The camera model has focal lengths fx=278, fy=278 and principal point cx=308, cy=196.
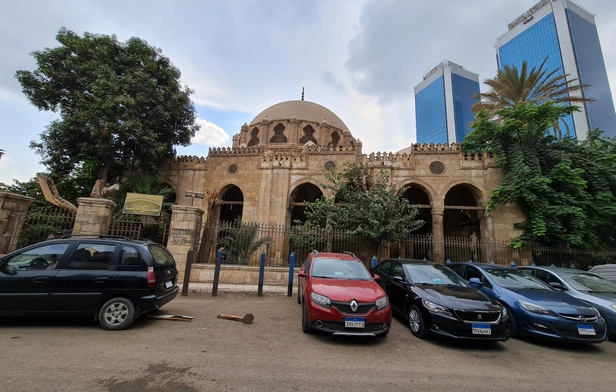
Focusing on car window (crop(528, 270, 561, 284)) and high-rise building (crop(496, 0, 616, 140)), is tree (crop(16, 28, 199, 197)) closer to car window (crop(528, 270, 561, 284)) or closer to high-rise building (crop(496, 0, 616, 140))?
car window (crop(528, 270, 561, 284))

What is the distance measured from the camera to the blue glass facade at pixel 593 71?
1892 inches

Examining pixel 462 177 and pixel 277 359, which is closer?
pixel 277 359

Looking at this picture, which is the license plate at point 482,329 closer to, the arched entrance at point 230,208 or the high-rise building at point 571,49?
the arched entrance at point 230,208

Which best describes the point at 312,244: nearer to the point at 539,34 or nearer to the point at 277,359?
the point at 277,359

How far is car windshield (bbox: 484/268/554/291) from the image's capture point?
19.3 ft

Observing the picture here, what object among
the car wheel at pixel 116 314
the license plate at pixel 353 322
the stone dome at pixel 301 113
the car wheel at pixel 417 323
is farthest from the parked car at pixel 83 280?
the stone dome at pixel 301 113

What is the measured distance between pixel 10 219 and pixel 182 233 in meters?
4.90

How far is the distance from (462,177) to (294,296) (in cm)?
1299

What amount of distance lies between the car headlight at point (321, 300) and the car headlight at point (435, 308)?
179 cm

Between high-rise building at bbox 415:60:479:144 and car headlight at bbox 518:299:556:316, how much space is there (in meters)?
76.5

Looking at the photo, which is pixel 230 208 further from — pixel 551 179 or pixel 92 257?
pixel 551 179

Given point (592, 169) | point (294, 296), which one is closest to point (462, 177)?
point (592, 169)

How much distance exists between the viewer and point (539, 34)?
180 ft

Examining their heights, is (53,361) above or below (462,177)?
below
